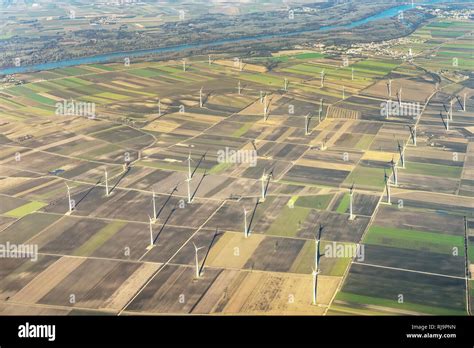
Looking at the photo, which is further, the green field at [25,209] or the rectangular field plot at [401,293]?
the green field at [25,209]

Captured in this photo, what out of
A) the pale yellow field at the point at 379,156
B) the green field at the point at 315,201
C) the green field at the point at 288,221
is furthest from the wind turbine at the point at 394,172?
the green field at the point at 288,221

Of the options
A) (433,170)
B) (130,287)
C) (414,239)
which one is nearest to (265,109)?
(433,170)

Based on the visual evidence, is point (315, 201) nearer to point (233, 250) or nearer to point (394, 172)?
point (394, 172)

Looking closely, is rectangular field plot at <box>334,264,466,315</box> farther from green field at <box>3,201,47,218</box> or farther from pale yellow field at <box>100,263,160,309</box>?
green field at <box>3,201,47,218</box>

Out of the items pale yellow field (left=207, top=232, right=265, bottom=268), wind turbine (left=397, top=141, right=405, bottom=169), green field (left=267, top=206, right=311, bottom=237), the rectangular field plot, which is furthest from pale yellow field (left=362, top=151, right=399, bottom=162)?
the rectangular field plot

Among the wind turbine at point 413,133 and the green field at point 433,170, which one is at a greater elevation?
the wind turbine at point 413,133

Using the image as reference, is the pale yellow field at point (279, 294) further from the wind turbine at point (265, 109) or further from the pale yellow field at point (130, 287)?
the wind turbine at point (265, 109)

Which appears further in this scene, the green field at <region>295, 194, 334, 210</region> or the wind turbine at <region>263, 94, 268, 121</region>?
the wind turbine at <region>263, 94, 268, 121</region>

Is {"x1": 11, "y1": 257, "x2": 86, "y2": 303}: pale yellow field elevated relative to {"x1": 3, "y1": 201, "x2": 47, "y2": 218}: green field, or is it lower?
lower
